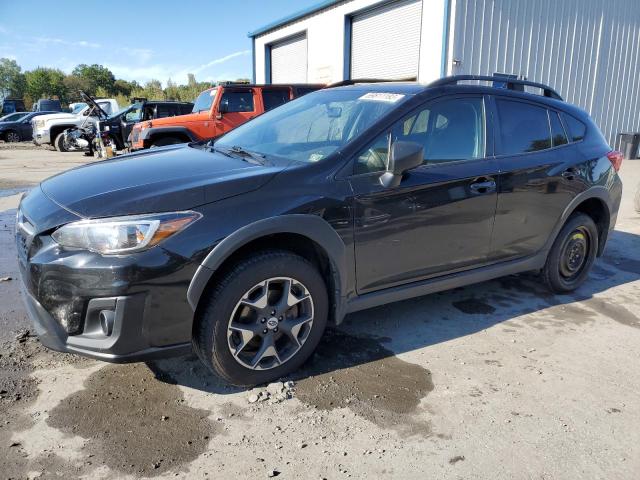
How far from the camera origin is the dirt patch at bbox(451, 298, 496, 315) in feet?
13.3

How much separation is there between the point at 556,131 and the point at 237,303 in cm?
306

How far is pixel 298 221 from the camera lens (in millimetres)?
2762

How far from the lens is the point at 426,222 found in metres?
3.28

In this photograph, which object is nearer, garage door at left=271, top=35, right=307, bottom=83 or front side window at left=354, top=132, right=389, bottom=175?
front side window at left=354, top=132, right=389, bottom=175

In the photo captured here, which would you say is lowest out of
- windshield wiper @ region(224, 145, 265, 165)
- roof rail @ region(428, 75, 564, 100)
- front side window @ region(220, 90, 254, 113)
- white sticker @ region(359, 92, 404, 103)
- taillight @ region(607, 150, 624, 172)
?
taillight @ region(607, 150, 624, 172)

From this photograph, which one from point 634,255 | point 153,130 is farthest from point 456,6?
point 634,255

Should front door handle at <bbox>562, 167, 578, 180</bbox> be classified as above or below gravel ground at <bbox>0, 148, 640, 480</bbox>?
above

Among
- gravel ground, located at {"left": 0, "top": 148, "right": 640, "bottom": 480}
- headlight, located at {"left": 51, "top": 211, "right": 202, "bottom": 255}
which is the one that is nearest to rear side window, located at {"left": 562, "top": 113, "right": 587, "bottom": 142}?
gravel ground, located at {"left": 0, "top": 148, "right": 640, "bottom": 480}

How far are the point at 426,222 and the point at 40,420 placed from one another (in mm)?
2451

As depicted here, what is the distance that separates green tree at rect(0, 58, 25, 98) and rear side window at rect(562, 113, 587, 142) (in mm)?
90360

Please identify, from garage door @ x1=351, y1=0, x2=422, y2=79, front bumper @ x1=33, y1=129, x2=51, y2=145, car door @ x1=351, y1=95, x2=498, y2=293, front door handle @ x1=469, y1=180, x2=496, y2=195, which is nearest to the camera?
car door @ x1=351, y1=95, x2=498, y2=293

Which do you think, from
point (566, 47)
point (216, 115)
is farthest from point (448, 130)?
point (566, 47)

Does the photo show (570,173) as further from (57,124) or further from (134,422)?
(57,124)

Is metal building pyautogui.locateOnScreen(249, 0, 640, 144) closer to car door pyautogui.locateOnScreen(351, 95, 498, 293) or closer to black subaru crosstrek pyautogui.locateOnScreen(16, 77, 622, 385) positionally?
black subaru crosstrek pyautogui.locateOnScreen(16, 77, 622, 385)
